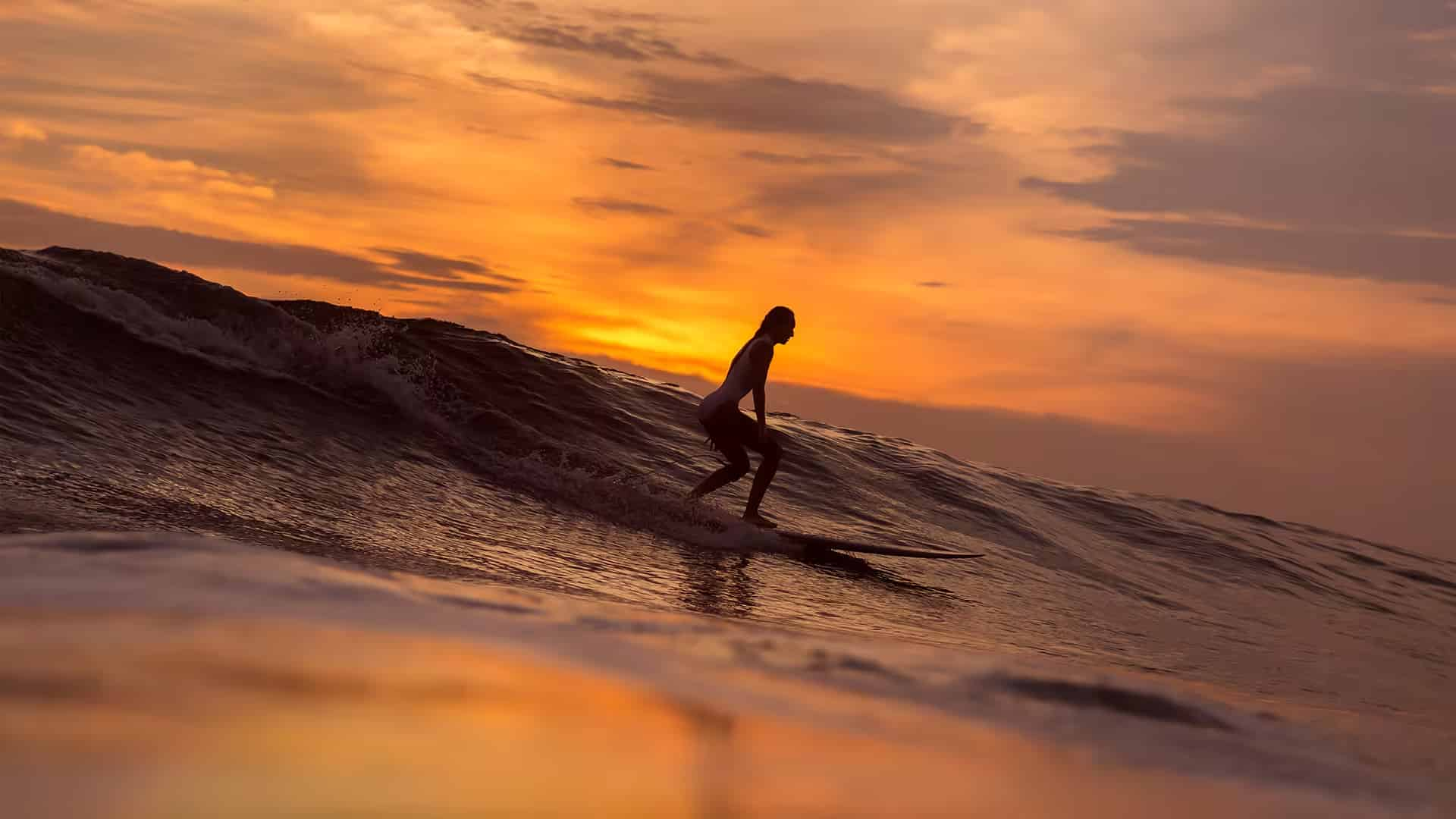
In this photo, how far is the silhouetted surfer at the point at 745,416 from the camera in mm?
9711

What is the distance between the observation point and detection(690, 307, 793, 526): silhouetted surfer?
971cm

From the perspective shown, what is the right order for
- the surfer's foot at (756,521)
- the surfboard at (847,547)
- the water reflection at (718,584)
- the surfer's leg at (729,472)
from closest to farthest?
the water reflection at (718,584), the surfboard at (847,547), the surfer's foot at (756,521), the surfer's leg at (729,472)

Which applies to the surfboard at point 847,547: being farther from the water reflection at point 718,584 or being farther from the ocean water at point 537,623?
the water reflection at point 718,584

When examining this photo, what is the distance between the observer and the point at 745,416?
32.6 ft

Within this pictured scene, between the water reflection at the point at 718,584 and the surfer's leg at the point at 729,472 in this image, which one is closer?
the water reflection at the point at 718,584

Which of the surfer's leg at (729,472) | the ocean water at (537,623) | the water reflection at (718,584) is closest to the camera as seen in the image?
the ocean water at (537,623)

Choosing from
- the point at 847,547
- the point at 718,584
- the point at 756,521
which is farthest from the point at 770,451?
the point at 718,584

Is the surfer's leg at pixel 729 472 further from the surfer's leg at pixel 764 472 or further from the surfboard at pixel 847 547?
the surfboard at pixel 847 547

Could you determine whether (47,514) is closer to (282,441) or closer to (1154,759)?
(282,441)

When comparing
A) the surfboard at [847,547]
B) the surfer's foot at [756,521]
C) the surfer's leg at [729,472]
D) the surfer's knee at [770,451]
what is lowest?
the surfboard at [847,547]

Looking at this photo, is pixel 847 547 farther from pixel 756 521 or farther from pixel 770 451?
pixel 770 451

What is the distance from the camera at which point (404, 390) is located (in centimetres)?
1159

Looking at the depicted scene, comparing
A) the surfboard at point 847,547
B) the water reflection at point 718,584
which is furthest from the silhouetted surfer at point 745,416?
the water reflection at point 718,584

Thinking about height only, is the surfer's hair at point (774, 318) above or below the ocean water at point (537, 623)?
above
